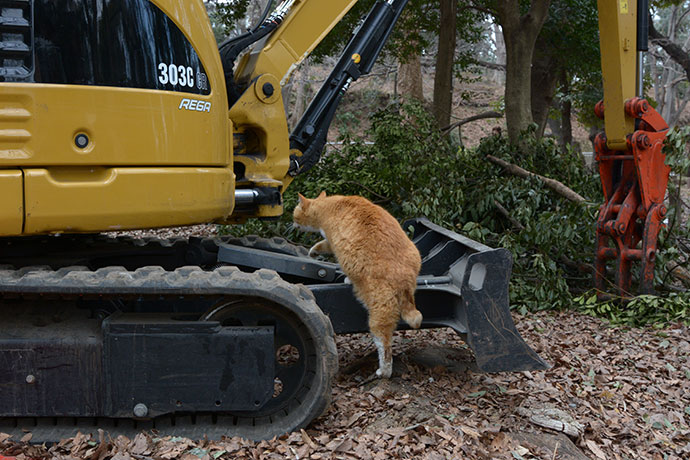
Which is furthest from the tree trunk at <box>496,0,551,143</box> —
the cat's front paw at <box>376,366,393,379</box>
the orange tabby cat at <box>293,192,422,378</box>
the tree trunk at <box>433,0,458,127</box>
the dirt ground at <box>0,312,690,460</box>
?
the cat's front paw at <box>376,366,393,379</box>

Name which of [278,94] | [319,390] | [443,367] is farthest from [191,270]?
[443,367]

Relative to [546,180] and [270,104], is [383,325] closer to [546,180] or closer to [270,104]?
[270,104]

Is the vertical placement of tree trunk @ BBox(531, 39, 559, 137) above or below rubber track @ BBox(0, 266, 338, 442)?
above

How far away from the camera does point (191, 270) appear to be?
3.42 meters

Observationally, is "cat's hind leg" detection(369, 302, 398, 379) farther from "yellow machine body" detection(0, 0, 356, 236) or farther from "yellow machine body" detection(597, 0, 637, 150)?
"yellow machine body" detection(597, 0, 637, 150)

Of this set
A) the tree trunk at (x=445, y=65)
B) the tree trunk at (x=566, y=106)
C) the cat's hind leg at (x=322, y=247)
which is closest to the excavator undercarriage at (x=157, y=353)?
the cat's hind leg at (x=322, y=247)

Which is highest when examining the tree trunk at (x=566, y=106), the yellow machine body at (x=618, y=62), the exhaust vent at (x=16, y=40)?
the tree trunk at (x=566, y=106)

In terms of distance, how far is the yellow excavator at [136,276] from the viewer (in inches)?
119

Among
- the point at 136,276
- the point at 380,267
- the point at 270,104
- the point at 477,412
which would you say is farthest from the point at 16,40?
the point at 477,412

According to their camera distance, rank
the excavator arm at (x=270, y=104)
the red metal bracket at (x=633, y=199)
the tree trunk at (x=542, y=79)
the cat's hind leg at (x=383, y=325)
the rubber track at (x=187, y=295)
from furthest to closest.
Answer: the tree trunk at (x=542, y=79), the red metal bracket at (x=633, y=199), the excavator arm at (x=270, y=104), the cat's hind leg at (x=383, y=325), the rubber track at (x=187, y=295)

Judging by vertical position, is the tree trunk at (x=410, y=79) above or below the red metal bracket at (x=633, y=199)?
above

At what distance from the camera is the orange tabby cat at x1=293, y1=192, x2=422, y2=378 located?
12.8 ft

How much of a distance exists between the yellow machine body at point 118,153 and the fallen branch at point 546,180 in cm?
477

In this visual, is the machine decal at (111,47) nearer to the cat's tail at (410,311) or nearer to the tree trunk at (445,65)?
the cat's tail at (410,311)
